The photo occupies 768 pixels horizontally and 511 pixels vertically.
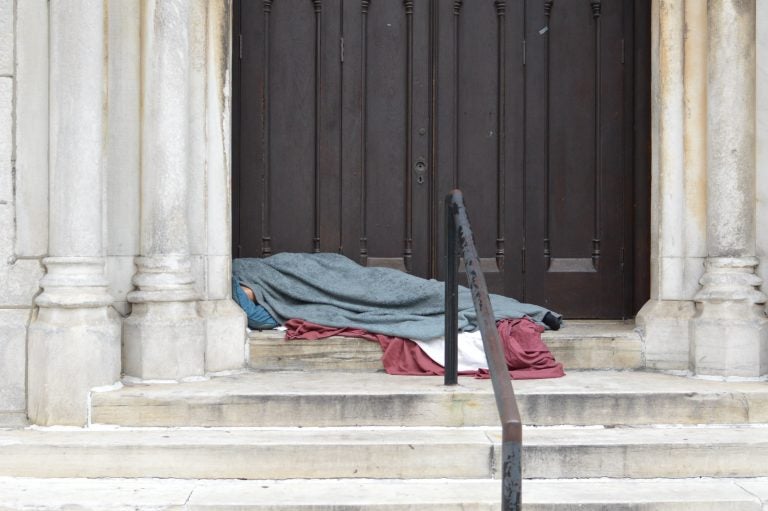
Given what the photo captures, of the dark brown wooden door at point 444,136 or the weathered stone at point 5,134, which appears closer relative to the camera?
the weathered stone at point 5,134

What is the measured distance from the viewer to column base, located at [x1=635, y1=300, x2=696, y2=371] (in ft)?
16.9

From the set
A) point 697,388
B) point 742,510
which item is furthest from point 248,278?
point 742,510

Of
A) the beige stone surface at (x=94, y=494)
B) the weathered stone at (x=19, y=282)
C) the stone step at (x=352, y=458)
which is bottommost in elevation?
the beige stone surface at (x=94, y=494)

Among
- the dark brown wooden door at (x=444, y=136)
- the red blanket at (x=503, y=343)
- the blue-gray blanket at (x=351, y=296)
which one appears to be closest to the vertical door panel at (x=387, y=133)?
the dark brown wooden door at (x=444, y=136)

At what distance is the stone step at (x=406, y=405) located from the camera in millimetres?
4371

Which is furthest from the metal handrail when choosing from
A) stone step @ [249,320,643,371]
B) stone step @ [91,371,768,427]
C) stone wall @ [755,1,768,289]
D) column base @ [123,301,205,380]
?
stone wall @ [755,1,768,289]

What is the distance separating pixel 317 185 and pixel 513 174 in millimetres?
1185

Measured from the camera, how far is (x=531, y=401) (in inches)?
174

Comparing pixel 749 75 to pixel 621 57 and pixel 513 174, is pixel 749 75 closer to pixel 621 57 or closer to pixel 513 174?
pixel 621 57

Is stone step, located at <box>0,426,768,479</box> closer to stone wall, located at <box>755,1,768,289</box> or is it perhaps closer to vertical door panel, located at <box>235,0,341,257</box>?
stone wall, located at <box>755,1,768,289</box>

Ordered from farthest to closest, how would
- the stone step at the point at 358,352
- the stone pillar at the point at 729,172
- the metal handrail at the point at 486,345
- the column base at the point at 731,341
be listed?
the stone step at the point at 358,352 < the stone pillar at the point at 729,172 < the column base at the point at 731,341 < the metal handrail at the point at 486,345

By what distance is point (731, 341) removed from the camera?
16.1ft

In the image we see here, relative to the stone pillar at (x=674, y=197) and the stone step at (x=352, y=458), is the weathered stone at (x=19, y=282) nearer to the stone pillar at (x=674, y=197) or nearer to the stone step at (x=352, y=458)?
the stone step at (x=352, y=458)

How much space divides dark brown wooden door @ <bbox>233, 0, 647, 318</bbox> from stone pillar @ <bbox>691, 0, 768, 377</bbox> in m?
0.86
